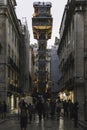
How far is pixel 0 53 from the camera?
215 ft

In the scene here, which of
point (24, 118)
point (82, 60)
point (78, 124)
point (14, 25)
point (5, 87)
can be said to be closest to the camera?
point (24, 118)

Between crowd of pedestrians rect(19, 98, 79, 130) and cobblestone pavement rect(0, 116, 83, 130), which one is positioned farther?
cobblestone pavement rect(0, 116, 83, 130)

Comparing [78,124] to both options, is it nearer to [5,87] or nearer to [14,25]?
[5,87]

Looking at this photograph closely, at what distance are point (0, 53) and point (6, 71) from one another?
278cm

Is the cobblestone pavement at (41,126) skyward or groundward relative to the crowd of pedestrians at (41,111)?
groundward

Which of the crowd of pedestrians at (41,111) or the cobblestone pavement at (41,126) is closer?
the crowd of pedestrians at (41,111)

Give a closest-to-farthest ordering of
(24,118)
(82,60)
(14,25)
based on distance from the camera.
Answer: (24,118) → (82,60) → (14,25)

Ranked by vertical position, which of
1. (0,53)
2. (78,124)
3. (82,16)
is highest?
(82,16)

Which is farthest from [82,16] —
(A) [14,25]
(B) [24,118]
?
(B) [24,118]

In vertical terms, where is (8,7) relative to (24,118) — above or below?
above

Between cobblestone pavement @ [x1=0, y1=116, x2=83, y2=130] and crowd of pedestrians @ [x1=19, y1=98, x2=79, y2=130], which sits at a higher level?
crowd of pedestrians @ [x1=19, y1=98, x2=79, y2=130]

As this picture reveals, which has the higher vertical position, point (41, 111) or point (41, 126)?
point (41, 111)

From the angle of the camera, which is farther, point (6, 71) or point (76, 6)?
point (6, 71)

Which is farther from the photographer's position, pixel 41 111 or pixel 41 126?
pixel 41 111
